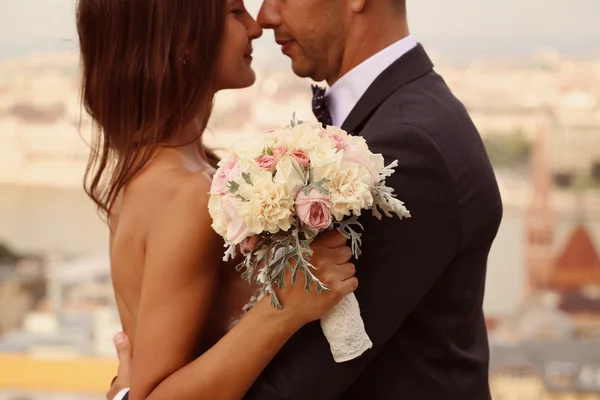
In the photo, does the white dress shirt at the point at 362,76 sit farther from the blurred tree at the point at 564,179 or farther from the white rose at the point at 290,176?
the blurred tree at the point at 564,179

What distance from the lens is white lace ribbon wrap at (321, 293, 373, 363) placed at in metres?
1.81

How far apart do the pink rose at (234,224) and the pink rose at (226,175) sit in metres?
0.03

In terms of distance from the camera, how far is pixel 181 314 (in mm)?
1976

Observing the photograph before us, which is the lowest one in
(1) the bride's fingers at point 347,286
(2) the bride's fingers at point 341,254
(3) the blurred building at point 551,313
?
(3) the blurred building at point 551,313

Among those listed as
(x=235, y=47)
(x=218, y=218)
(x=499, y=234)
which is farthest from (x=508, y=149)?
(x=218, y=218)

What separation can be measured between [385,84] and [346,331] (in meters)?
0.64

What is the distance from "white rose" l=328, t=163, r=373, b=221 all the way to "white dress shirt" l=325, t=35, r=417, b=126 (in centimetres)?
61

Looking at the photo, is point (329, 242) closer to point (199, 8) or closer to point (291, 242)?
point (291, 242)

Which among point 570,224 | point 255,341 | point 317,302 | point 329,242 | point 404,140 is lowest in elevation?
point 570,224

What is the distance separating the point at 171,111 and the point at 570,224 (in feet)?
8.55

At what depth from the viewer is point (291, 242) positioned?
169 centimetres

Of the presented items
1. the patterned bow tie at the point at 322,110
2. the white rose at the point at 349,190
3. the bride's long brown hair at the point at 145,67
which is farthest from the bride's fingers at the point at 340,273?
the patterned bow tie at the point at 322,110

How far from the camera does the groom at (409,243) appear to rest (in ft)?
6.17

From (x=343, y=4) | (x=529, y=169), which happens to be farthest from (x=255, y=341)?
(x=529, y=169)
